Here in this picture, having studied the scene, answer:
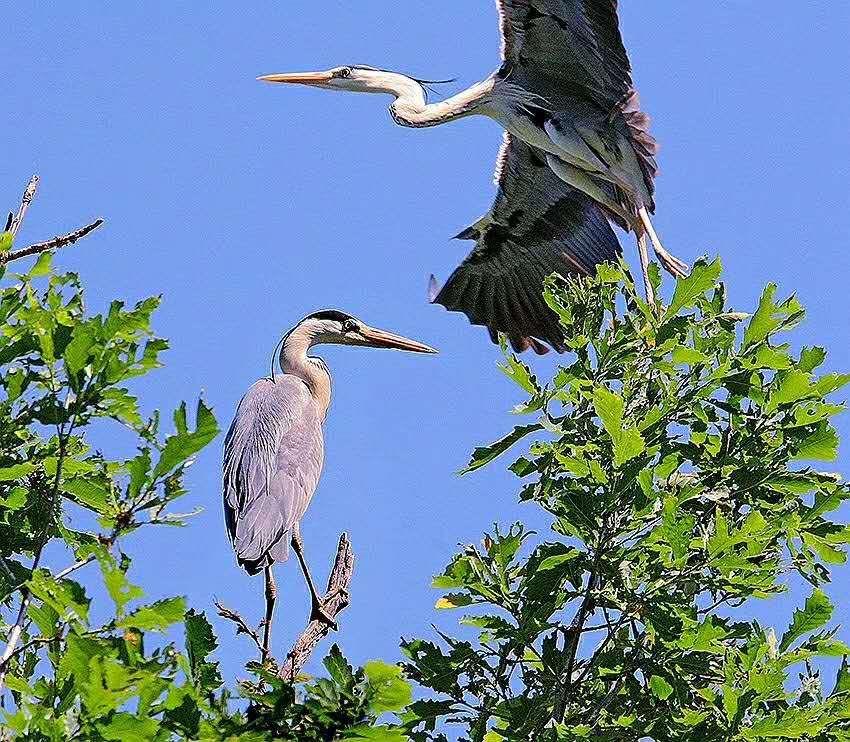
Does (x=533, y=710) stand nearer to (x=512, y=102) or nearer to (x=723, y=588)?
(x=723, y=588)

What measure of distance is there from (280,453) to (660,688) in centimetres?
245

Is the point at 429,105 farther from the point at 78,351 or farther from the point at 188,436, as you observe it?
the point at 188,436

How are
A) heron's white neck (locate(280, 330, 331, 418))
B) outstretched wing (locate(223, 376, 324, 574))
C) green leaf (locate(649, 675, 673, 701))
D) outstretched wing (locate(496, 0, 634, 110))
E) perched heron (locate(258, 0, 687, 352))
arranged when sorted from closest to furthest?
green leaf (locate(649, 675, 673, 701)) → outstretched wing (locate(223, 376, 324, 574)) → heron's white neck (locate(280, 330, 331, 418)) → outstretched wing (locate(496, 0, 634, 110)) → perched heron (locate(258, 0, 687, 352))

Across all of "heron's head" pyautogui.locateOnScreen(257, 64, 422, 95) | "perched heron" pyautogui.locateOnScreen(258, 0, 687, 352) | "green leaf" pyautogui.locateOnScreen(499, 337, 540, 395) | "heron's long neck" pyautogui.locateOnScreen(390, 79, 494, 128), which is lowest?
"green leaf" pyautogui.locateOnScreen(499, 337, 540, 395)

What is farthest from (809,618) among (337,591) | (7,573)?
(7,573)

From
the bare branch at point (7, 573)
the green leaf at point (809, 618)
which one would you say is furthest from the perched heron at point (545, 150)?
the bare branch at point (7, 573)

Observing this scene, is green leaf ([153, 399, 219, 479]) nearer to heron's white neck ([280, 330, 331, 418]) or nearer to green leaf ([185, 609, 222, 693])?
green leaf ([185, 609, 222, 693])

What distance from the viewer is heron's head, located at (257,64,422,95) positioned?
970cm

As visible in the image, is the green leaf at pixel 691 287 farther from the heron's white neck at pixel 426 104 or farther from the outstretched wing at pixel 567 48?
the heron's white neck at pixel 426 104

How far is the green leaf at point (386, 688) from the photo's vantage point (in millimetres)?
2770

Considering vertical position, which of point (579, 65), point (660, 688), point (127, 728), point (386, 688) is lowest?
point (127, 728)

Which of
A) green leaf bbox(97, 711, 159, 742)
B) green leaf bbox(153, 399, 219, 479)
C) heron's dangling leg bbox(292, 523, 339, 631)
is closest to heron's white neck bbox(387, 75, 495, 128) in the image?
heron's dangling leg bbox(292, 523, 339, 631)

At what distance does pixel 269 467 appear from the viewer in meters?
5.57

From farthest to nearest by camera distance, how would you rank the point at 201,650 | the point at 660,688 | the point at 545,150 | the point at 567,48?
the point at 545,150 < the point at 567,48 < the point at 660,688 < the point at 201,650
